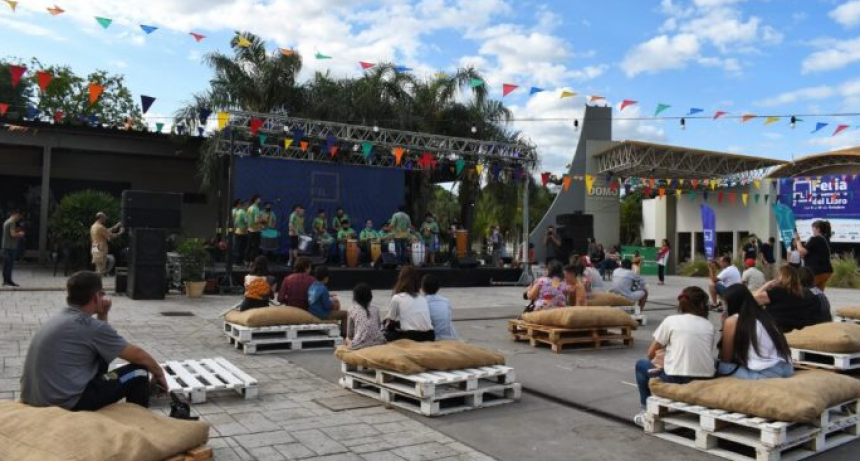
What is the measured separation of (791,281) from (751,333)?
2.72 m

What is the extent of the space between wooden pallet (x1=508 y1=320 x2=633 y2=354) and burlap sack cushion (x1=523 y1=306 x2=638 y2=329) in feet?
0.26

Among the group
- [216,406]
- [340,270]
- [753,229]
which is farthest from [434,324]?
[753,229]

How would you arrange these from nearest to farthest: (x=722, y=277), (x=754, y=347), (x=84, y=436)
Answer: (x=84, y=436)
(x=754, y=347)
(x=722, y=277)

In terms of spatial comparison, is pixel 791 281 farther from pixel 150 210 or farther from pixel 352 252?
pixel 352 252

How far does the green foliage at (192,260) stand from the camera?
14.1m

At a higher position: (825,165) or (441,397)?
(825,165)

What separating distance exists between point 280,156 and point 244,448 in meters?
18.5

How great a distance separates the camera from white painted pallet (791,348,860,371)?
22.6 ft

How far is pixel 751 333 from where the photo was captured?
4977mm

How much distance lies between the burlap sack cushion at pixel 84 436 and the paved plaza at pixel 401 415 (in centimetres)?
67

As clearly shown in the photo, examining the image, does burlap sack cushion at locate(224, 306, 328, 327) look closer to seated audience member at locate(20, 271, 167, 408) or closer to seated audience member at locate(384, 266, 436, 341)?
Result: seated audience member at locate(384, 266, 436, 341)

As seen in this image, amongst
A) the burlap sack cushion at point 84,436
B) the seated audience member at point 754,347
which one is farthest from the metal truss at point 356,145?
the seated audience member at point 754,347

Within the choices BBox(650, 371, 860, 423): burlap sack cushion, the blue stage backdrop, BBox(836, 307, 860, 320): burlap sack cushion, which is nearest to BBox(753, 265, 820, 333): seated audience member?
BBox(650, 371, 860, 423): burlap sack cushion

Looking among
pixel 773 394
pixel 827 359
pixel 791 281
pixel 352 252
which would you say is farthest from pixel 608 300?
pixel 352 252
